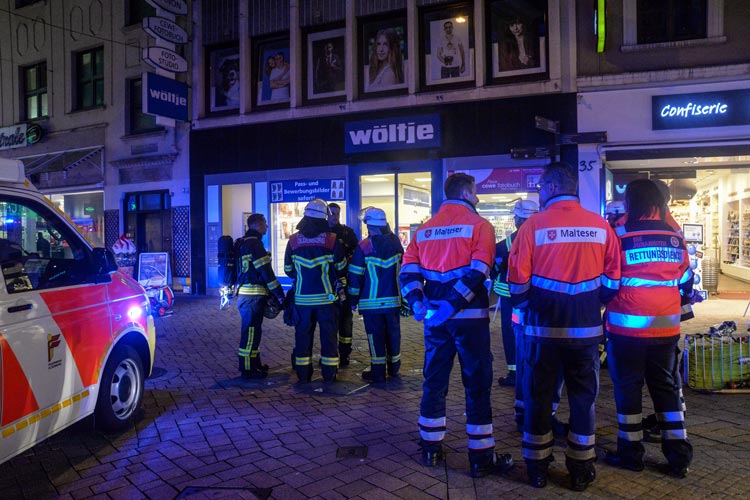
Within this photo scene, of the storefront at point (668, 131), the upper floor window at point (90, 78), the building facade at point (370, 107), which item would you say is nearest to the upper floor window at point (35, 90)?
the upper floor window at point (90, 78)

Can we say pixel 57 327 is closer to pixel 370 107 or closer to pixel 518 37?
pixel 370 107

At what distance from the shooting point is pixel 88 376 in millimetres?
4465

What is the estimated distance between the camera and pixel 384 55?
46.4 feet

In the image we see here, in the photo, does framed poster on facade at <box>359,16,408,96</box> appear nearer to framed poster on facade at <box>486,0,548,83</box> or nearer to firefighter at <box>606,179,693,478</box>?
framed poster on facade at <box>486,0,548,83</box>

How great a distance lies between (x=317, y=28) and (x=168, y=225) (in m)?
7.22

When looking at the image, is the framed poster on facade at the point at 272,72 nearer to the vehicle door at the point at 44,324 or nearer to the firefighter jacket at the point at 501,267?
the firefighter jacket at the point at 501,267

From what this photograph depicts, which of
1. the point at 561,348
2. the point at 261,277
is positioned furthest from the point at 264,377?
the point at 561,348

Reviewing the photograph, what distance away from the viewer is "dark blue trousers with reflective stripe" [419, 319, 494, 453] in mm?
4031

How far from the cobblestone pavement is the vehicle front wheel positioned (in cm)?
16

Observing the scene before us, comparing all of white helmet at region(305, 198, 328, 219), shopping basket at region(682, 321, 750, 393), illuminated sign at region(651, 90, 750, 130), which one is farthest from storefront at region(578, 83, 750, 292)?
white helmet at region(305, 198, 328, 219)

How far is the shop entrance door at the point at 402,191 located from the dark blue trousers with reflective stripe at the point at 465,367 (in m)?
9.60

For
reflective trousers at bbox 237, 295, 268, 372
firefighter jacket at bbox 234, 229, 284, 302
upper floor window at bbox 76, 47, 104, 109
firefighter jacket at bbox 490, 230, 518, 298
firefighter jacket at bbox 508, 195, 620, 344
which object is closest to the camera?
firefighter jacket at bbox 508, 195, 620, 344

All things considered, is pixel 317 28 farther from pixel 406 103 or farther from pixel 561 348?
pixel 561 348

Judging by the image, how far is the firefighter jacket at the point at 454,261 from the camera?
403 cm
